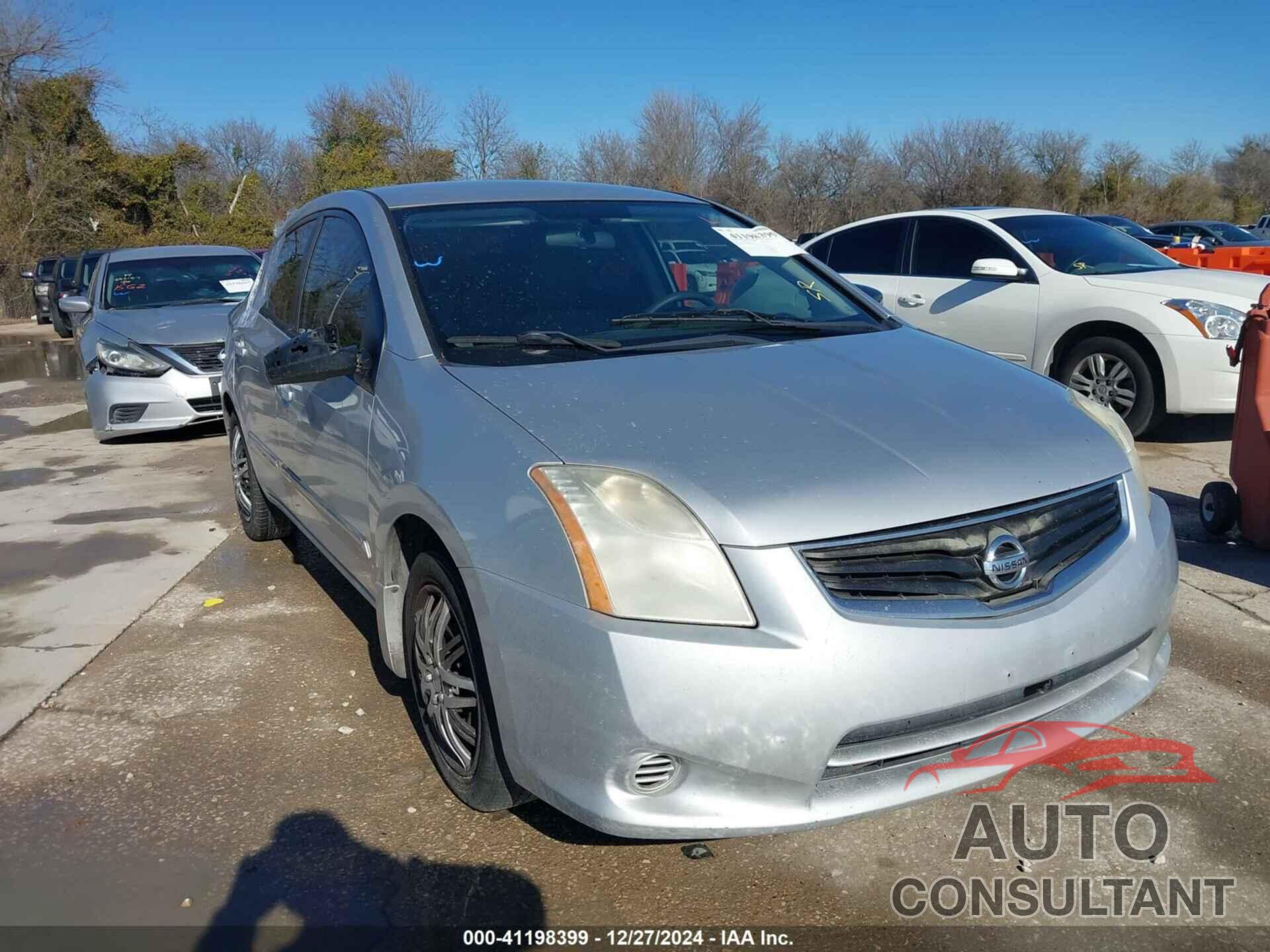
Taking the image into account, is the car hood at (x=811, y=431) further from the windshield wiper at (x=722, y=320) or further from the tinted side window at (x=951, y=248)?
the tinted side window at (x=951, y=248)

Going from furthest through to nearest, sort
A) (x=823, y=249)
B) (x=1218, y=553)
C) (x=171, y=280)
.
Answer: (x=171, y=280), (x=823, y=249), (x=1218, y=553)

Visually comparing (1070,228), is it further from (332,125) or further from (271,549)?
(332,125)

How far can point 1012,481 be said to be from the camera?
2.51m

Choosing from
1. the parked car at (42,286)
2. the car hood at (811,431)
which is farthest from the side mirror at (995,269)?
the parked car at (42,286)

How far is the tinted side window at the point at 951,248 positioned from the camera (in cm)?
819

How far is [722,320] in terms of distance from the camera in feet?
11.6

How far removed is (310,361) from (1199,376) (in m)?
5.91

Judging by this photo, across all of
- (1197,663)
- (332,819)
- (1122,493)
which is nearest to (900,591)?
(1122,493)

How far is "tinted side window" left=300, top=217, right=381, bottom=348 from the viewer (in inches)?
138

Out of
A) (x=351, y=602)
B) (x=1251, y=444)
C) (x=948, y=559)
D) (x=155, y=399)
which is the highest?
(x=948, y=559)

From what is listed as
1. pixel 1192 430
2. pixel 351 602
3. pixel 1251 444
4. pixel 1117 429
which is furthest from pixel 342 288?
pixel 1192 430

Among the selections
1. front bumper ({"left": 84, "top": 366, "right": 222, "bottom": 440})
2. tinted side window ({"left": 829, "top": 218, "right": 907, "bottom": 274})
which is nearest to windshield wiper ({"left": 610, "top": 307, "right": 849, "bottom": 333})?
tinted side window ({"left": 829, "top": 218, "right": 907, "bottom": 274})

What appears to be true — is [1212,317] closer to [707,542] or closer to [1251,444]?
[1251,444]

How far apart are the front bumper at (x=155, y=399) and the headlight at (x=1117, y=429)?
714 cm
